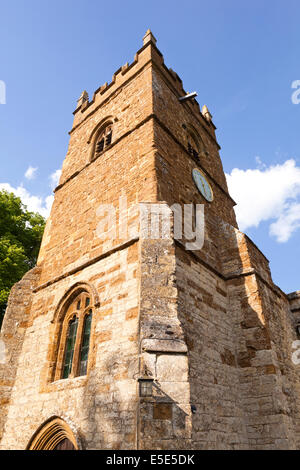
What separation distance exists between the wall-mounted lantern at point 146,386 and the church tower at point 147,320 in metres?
0.01

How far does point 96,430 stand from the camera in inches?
178

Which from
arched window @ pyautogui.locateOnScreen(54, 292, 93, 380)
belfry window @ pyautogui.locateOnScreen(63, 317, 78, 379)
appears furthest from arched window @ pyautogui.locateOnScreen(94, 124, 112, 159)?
belfry window @ pyautogui.locateOnScreen(63, 317, 78, 379)

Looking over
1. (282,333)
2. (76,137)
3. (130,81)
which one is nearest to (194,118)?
(130,81)

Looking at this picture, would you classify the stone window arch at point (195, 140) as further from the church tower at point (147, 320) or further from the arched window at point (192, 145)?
the church tower at point (147, 320)

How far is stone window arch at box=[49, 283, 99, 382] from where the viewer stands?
18.8 ft

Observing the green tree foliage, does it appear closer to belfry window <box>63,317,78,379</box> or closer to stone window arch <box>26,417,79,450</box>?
belfry window <box>63,317,78,379</box>

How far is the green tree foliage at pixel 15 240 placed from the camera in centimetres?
996

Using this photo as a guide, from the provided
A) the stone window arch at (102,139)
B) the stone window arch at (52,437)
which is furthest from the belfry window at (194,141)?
the stone window arch at (52,437)

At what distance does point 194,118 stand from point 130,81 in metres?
2.93

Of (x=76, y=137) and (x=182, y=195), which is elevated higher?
(x=76, y=137)

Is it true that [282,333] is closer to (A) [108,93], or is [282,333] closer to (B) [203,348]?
(B) [203,348]

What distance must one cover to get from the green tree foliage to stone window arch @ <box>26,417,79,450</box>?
16.4 feet
